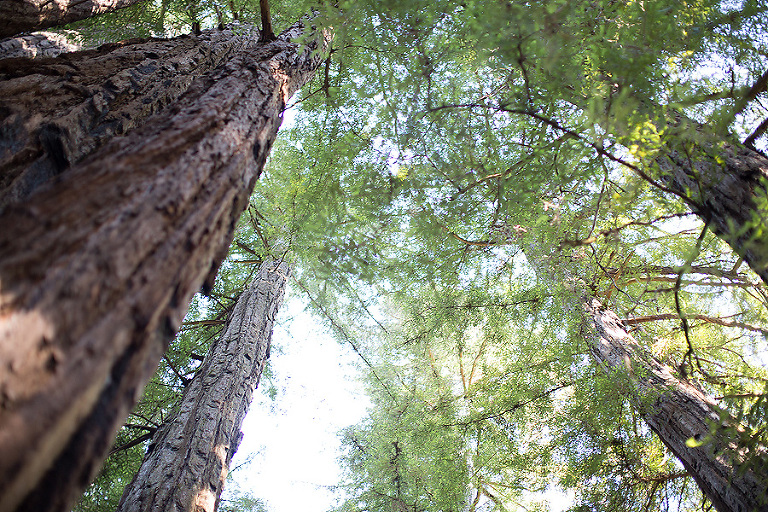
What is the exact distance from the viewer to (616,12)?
2629 millimetres

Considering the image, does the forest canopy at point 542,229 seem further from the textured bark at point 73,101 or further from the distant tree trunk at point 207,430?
the textured bark at point 73,101

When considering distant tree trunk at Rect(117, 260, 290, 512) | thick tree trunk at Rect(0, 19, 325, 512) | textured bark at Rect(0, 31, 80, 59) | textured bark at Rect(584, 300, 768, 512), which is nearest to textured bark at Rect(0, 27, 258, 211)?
thick tree trunk at Rect(0, 19, 325, 512)

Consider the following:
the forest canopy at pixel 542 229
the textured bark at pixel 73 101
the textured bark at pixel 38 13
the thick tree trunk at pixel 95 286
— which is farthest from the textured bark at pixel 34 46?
the thick tree trunk at pixel 95 286

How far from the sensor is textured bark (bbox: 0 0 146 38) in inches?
110

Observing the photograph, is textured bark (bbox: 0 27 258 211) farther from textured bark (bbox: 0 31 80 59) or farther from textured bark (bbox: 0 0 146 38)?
textured bark (bbox: 0 31 80 59)

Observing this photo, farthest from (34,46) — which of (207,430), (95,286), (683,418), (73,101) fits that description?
(683,418)

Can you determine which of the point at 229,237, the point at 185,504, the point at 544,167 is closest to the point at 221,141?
the point at 229,237

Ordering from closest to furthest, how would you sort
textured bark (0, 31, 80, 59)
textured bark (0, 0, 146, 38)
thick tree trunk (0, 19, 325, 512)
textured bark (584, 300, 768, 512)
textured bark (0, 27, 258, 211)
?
thick tree trunk (0, 19, 325, 512), textured bark (0, 27, 258, 211), textured bark (584, 300, 768, 512), textured bark (0, 0, 146, 38), textured bark (0, 31, 80, 59)

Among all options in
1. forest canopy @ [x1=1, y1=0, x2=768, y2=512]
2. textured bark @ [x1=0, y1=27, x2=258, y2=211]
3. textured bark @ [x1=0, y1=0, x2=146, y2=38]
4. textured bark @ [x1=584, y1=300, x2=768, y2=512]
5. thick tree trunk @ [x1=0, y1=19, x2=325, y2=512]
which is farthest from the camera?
textured bark @ [x1=0, y1=0, x2=146, y2=38]

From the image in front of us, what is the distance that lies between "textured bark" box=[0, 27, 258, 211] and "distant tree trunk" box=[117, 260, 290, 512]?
1324 mm

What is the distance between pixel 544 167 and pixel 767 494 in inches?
75.4

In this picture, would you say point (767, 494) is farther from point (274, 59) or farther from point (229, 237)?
point (274, 59)

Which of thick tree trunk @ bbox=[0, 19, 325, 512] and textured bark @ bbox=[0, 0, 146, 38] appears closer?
thick tree trunk @ bbox=[0, 19, 325, 512]

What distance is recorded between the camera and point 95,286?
67cm
